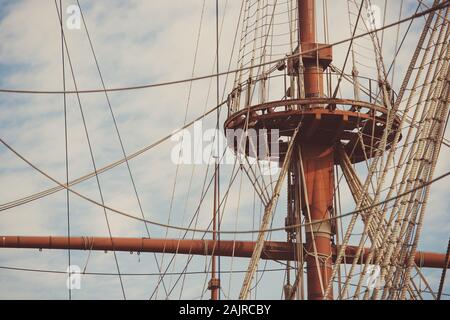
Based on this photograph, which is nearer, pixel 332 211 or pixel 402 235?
pixel 402 235

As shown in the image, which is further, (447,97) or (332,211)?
(332,211)

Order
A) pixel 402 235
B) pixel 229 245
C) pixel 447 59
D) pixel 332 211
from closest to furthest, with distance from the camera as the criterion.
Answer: pixel 402 235
pixel 447 59
pixel 332 211
pixel 229 245

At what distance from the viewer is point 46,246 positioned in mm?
16703

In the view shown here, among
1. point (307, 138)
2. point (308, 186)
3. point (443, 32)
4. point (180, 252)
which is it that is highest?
point (443, 32)
